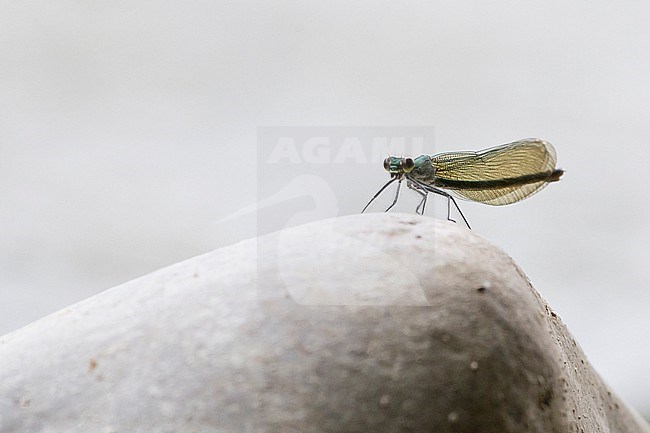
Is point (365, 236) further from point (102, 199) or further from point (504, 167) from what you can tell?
point (102, 199)

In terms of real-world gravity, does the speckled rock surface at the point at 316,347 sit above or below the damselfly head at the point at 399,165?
below

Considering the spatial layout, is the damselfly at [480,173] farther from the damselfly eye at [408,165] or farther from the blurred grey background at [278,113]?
the blurred grey background at [278,113]

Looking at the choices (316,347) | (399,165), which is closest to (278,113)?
(399,165)

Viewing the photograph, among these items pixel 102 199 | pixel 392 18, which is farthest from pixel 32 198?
pixel 392 18

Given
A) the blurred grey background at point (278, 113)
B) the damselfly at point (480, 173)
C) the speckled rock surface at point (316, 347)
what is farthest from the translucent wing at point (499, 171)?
the blurred grey background at point (278, 113)

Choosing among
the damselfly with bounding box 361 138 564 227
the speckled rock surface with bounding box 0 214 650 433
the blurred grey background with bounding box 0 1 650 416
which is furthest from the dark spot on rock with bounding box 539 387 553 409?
the blurred grey background with bounding box 0 1 650 416
